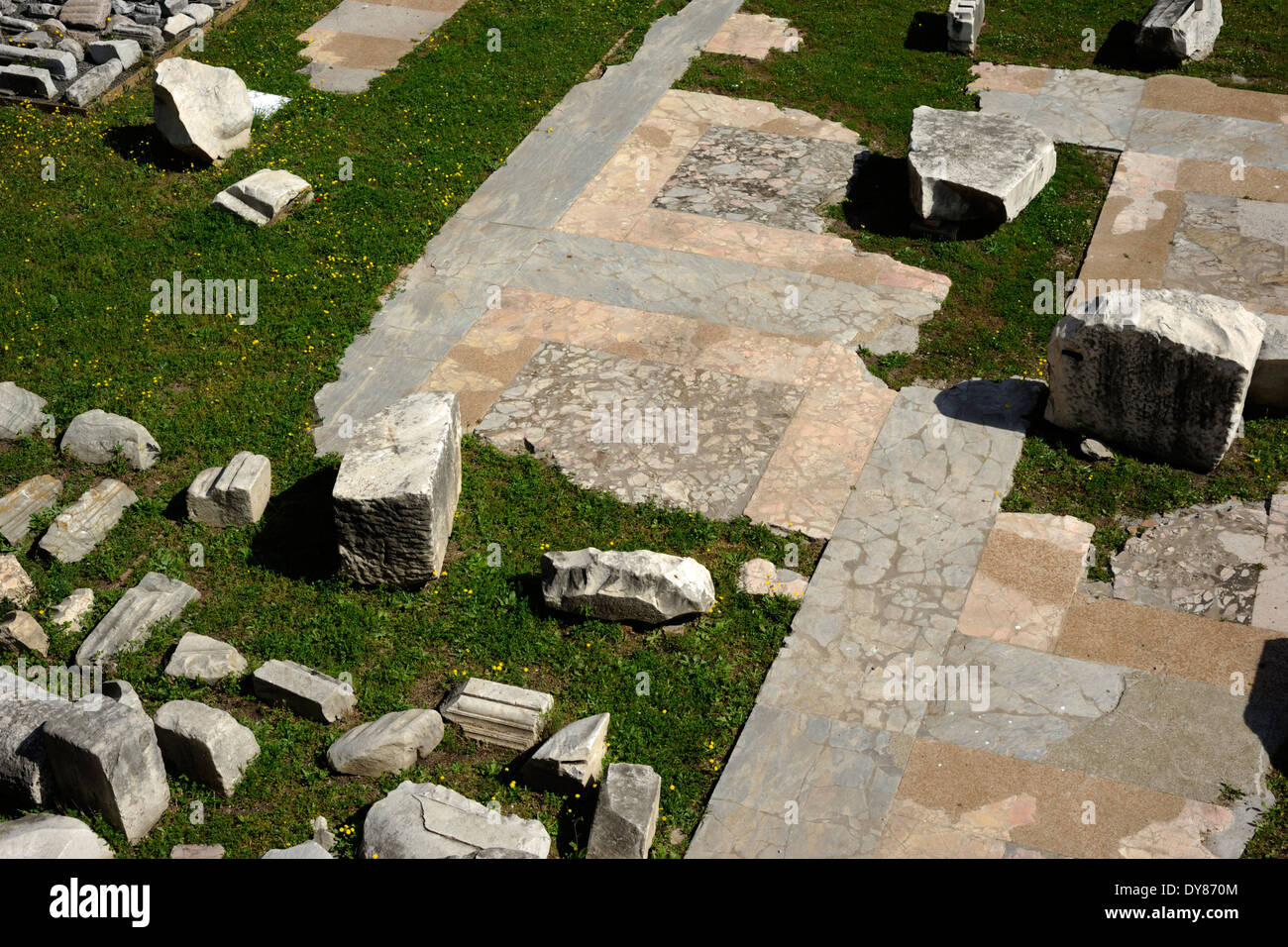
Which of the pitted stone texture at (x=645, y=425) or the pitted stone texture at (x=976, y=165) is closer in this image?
the pitted stone texture at (x=645, y=425)

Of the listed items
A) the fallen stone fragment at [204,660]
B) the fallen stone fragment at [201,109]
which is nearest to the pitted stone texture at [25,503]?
the fallen stone fragment at [204,660]

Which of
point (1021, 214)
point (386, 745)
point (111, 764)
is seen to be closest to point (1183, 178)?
point (1021, 214)

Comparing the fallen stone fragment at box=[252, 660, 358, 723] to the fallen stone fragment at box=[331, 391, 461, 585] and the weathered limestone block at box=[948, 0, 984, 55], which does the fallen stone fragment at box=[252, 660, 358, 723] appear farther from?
the weathered limestone block at box=[948, 0, 984, 55]

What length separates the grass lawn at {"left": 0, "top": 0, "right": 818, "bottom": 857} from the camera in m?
7.32

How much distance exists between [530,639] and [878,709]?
2.18 metres

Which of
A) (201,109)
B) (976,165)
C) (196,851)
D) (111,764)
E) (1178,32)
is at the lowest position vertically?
(196,851)

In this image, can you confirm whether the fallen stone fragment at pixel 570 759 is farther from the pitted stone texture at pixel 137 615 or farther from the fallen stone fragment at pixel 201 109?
the fallen stone fragment at pixel 201 109

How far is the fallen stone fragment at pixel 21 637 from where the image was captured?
775 centimetres

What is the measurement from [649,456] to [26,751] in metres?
4.50

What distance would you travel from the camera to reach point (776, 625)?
26.3 feet

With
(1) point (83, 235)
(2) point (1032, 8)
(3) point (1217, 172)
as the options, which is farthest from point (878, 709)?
(2) point (1032, 8)

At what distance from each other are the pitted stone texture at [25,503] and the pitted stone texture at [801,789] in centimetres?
513

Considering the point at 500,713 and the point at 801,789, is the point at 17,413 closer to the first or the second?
the point at 500,713

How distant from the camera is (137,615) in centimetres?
794
